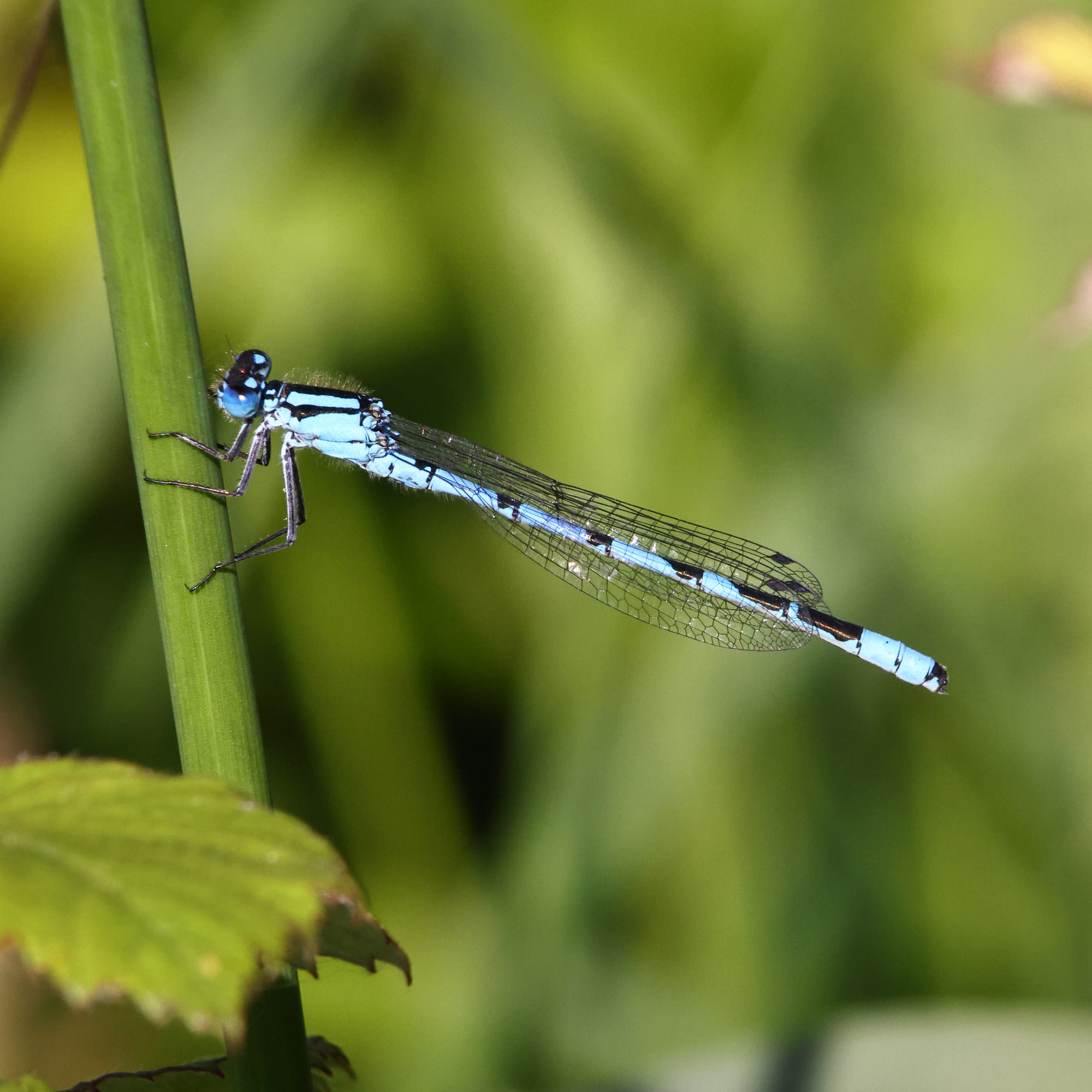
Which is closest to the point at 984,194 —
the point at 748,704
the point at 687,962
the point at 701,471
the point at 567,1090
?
the point at 701,471

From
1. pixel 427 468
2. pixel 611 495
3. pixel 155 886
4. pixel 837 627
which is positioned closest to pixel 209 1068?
pixel 155 886

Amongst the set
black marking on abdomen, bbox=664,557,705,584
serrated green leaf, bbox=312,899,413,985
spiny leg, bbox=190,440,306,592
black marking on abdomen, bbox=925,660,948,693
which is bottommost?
serrated green leaf, bbox=312,899,413,985

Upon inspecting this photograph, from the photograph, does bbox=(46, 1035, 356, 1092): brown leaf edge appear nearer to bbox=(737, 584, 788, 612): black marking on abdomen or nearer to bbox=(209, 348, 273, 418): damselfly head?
bbox=(209, 348, 273, 418): damselfly head

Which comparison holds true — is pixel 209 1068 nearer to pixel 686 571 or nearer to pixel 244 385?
pixel 244 385

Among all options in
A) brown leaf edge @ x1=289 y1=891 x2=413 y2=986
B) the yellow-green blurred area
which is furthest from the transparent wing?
brown leaf edge @ x1=289 y1=891 x2=413 y2=986

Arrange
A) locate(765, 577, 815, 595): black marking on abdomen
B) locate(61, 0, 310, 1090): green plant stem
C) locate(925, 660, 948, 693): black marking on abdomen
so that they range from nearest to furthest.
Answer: locate(61, 0, 310, 1090): green plant stem → locate(925, 660, 948, 693): black marking on abdomen → locate(765, 577, 815, 595): black marking on abdomen

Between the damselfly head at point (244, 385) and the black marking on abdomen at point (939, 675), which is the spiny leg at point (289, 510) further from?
the black marking on abdomen at point (939, 675)

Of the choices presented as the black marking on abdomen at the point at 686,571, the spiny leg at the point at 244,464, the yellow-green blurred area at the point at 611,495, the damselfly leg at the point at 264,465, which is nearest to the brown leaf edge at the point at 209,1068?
the spiny leg at the point at 244,464
